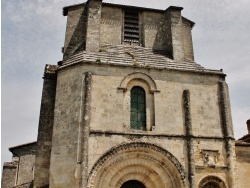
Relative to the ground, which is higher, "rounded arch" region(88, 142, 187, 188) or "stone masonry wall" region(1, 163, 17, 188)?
"stone masonry wall" region(1, 163, 17, 188)

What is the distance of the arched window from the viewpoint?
1508cm

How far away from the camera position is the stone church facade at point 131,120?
14.0 meters

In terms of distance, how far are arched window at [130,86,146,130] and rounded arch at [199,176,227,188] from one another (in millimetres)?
3171

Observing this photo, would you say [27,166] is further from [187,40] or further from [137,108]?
[187,40]

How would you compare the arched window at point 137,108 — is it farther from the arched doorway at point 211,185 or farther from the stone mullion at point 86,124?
the arched doorway at point 211,185

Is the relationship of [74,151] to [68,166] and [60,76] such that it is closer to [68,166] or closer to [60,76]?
[68,166]

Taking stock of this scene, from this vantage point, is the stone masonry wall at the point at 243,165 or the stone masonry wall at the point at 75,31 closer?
the stone masonry wall at the point at 243,165

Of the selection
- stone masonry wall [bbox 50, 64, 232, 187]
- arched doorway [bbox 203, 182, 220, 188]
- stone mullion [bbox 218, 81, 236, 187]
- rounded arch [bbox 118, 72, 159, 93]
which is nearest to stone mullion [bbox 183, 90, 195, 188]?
stone masonry wall [bbox 50, 64, 232, 187]

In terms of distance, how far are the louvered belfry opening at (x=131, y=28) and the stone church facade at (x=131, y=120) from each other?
0.40 meters

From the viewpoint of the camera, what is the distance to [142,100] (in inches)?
613

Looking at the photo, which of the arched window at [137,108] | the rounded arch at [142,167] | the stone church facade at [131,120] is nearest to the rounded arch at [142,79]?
the stone church facade at [131,120]

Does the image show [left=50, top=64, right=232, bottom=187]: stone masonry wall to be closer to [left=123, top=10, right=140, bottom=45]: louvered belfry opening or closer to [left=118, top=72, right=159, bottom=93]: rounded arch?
[left=118, top=72, right=159, bottom=93]: rounded arch

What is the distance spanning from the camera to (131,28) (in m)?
18.5

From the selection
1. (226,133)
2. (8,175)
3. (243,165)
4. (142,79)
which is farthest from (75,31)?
(8,175)
